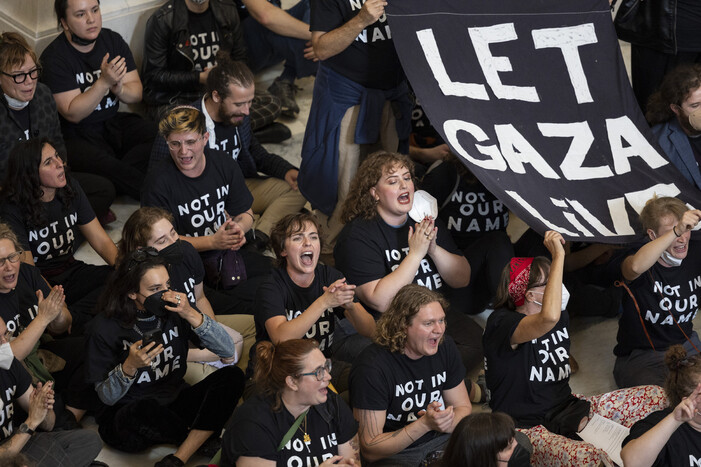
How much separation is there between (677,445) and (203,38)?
12.4 feet

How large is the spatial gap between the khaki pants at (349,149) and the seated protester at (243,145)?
275 millimetres

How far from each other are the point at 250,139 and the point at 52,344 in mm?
1739

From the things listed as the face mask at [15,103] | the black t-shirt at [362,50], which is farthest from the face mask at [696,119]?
the face mask at [15,103]

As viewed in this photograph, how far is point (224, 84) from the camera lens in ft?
17.9

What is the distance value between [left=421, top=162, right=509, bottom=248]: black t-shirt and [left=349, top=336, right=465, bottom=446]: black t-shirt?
4.03ft

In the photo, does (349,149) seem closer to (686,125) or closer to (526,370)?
(686,125)

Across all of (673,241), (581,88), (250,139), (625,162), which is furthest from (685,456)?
(250,139)

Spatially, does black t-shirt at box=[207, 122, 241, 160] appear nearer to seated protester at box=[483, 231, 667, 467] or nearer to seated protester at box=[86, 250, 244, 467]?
seated protester at box=[86, 250, 244, 467]

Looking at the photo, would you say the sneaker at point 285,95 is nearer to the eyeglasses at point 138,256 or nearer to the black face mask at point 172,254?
the black face mask at point 172,254

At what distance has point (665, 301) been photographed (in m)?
4.87

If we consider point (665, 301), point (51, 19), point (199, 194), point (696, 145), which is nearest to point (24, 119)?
point (199, 194)

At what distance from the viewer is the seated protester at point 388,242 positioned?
15.7 ft

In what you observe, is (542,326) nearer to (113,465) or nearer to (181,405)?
(181,405)

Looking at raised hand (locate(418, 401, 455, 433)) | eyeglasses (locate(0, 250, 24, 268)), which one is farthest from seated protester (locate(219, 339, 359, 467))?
eyeglasses (locate(0, 250, 24, 268))
